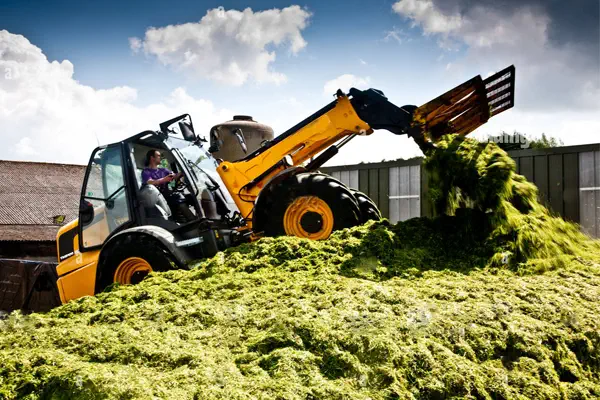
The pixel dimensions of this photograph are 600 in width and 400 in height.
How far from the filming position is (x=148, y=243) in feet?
17.7

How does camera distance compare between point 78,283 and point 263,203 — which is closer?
point 263,203

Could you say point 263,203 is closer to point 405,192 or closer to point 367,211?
point 367,211

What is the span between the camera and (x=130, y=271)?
5.59 metres

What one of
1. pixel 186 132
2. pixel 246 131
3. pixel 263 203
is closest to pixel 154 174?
pixel 186 132

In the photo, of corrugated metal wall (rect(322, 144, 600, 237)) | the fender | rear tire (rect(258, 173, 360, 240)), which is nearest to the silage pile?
rear tire (rect(258, 173, 360, 240))

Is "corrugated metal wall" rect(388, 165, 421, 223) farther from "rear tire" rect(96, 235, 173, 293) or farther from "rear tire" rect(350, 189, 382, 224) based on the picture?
"rear tire" rect(96, 235, 173, 293)

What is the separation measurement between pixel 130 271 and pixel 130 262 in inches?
3.9

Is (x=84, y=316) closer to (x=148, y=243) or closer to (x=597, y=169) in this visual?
(x=148, y=243)

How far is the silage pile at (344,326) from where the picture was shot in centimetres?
279

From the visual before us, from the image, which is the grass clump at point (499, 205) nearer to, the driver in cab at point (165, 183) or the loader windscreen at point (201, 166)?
the loader windscreen at point (201, 166)

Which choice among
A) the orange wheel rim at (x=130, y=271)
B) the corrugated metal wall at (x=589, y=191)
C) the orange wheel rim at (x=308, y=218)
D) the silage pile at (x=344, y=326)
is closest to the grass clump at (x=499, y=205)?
the silage pile at (x=344, y=326)

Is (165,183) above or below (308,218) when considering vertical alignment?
above

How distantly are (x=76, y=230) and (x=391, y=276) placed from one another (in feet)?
13.0

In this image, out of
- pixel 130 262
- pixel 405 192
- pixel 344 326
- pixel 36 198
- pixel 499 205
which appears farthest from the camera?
pixel 36 198
